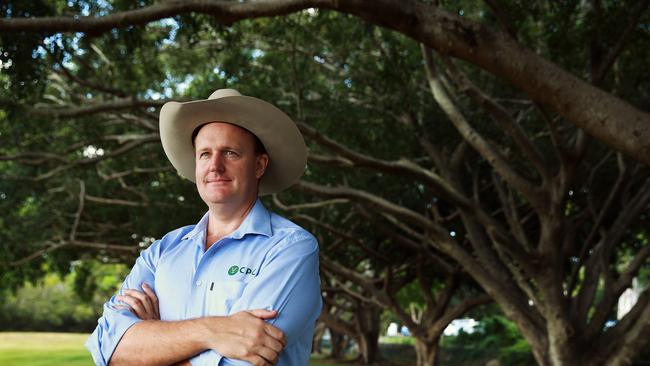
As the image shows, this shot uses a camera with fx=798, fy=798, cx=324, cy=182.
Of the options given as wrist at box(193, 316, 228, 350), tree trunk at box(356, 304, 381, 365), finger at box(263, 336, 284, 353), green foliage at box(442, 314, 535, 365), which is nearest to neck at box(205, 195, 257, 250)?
wrist at box(193, 316, 228, 350)

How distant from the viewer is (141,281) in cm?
246

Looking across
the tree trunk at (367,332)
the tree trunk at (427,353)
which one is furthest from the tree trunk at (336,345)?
the tree trunk at (427,353)

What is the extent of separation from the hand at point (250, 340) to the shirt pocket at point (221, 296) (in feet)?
0.37

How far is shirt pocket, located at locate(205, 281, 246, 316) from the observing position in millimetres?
2227

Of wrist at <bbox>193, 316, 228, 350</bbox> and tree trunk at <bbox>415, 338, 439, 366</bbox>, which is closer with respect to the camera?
wrist at <bbox>193, 316, 228, 350</bbox>

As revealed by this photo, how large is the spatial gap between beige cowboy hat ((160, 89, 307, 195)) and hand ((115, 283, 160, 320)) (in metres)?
0.52

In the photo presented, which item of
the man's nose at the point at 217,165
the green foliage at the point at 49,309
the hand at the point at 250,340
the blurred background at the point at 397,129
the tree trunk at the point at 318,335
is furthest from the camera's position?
the green foliage at the point at 49,309

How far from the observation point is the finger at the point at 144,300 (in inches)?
91.3

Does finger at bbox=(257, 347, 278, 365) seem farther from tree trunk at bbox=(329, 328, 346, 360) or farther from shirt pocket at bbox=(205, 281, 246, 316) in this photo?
tree trunk at bbox=(329, 328, 346, 360)

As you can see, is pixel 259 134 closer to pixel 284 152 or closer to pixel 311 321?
pixel 284 152

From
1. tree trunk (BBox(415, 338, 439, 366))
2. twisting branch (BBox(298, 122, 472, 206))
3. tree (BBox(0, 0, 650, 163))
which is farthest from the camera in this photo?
tree trunk (BBox(415, 338, 439, 366))

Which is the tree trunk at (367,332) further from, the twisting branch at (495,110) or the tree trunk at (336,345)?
the twisting branch at (495,110)

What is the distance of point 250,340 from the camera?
2084 mm

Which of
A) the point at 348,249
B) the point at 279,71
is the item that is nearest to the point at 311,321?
the point at 279,71
